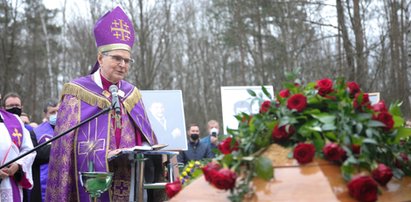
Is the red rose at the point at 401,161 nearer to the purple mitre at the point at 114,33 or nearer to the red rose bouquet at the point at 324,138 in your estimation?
the red rose bouquet at the point at 324,138

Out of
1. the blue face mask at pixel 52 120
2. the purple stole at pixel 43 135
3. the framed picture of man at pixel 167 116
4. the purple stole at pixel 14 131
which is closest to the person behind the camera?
the purple stole at pixel 14 131

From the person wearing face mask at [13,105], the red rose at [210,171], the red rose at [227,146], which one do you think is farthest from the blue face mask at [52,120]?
the red rose at [210,171]

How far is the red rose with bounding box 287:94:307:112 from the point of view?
8.76 ft

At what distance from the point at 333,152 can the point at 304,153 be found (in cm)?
12

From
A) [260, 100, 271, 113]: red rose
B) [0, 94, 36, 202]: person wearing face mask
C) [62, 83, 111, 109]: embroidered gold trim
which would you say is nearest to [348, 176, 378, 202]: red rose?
[260, 100, 271, 113]: red rose

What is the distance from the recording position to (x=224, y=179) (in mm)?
2480

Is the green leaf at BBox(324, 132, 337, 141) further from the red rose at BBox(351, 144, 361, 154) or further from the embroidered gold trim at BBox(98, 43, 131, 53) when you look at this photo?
the embroidered gold trim at BBox(98, 43, 131, 53)

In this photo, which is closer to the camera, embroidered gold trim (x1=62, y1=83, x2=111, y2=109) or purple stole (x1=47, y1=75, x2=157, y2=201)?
purple stole (x1=47, y1=75, x2=157, y2=201)

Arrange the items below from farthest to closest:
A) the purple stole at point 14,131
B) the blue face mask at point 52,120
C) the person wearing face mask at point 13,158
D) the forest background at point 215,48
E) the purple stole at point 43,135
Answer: the forest background at point 215,48 < the blue face mask at point 52,120 < the purple stole at point 43,135 < the purple stole at point 14,131 < the person wearing face mask at point 13,158

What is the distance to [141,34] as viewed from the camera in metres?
21.9

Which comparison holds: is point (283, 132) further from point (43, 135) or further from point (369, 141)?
point (43, 135)

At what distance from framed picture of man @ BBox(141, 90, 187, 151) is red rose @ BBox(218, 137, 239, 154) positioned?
6.02 meters

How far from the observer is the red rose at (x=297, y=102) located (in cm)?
267

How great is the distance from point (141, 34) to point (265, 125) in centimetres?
1952
